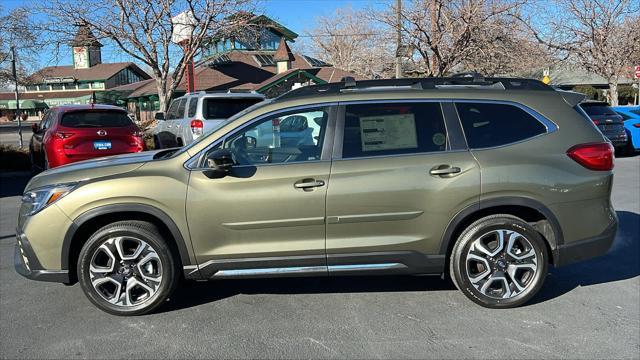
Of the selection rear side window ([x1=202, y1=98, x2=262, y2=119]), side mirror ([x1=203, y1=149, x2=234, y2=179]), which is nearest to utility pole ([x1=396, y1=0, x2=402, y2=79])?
rear side window ([x1=202, y1=98, x2=262, y2=119])

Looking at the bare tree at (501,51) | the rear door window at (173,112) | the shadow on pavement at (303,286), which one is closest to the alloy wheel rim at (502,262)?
the shadow on pavement at (303,286)

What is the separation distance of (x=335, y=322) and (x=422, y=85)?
Answer: 213cm

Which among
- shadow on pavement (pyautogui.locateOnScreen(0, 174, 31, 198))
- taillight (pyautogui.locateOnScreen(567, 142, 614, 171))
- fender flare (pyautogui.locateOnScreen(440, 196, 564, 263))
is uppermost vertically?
taillight (pyautogui.locateOnScreen(567, 142, 614, 171))

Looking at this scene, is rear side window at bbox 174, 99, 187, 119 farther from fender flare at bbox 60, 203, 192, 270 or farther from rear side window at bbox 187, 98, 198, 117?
fender flare at bbox 60, 203, 192, 270

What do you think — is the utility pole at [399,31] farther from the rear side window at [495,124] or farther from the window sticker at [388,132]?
the window sticker at [388,132]

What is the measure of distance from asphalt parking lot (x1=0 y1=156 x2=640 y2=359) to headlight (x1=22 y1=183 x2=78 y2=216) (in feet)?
2.87

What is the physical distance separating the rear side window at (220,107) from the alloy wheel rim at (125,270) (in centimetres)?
696

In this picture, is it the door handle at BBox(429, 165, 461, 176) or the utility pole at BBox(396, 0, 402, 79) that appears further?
the utility pole at BBox(396, 0, 402, 79)

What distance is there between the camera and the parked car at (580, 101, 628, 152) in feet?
47.2

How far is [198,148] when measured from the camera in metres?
4.11

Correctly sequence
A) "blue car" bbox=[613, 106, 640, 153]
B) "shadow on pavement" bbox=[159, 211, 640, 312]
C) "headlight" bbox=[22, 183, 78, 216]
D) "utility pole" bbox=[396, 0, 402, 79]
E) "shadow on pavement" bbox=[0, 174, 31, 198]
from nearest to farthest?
"headlight" bbox=[22, 183, 78, 216] < "shadow on pavement" bbox=[159, 211, 640, 312] < "shadow on pavement" bbox=[0, 174, 31, 198] < "blue car" bbox=[613, 106, 640, 153] < "utility pole" bbox=[396, 0, 402, 79]

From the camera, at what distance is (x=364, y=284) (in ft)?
15.7

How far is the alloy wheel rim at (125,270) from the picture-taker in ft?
13.3

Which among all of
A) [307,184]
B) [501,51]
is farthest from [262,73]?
[307,184]
